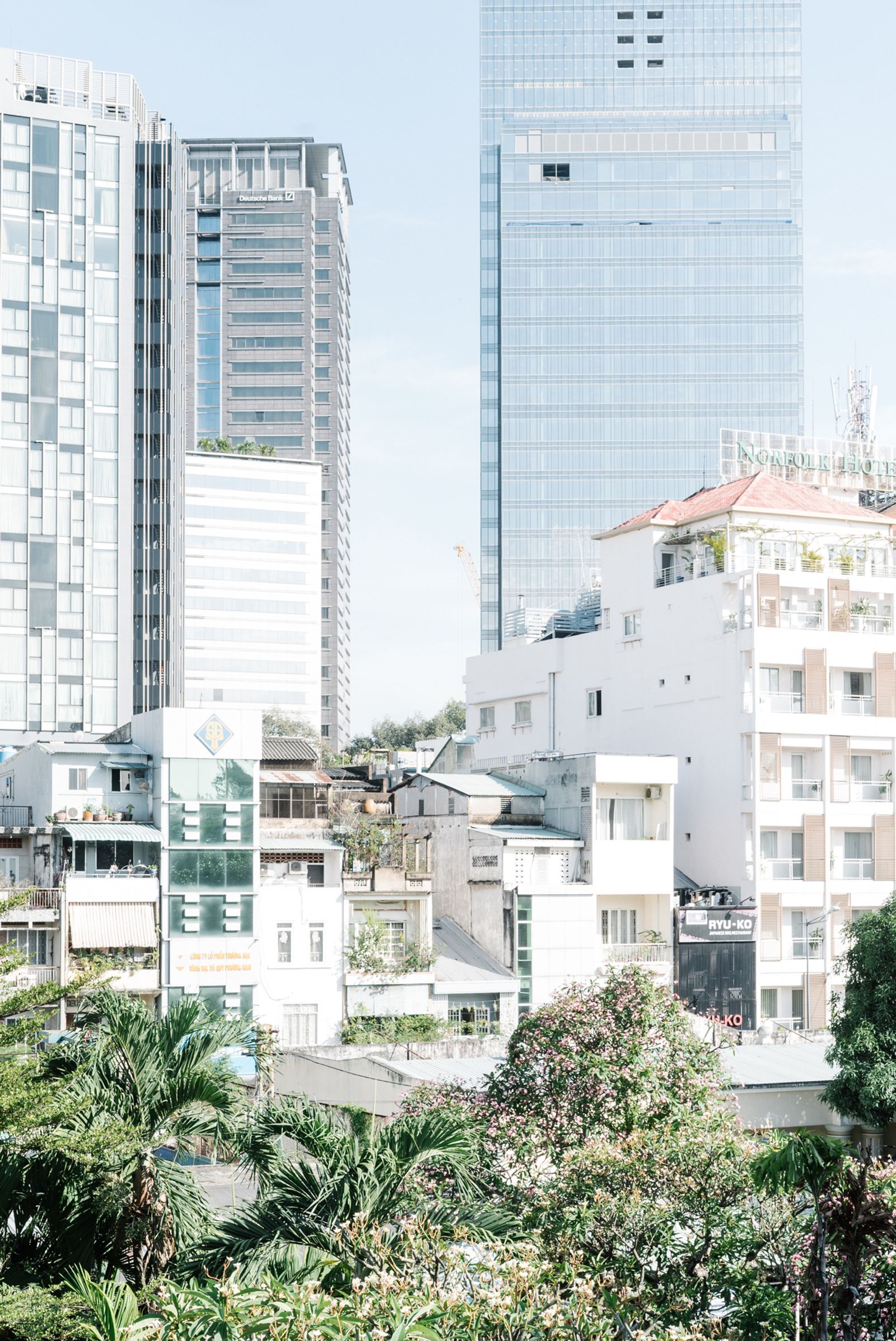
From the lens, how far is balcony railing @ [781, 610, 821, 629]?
→ 5484 centimetres

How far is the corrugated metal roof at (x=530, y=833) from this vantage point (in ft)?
163

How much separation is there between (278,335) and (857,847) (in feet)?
376

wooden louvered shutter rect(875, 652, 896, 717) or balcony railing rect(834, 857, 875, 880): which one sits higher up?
wooden louvered shutter rect(875, 652, 896, 717)

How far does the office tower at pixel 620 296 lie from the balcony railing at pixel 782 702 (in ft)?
268

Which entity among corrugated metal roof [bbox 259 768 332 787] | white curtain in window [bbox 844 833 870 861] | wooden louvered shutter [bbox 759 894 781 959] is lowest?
wooden louvered shutter [bbox 759 894 781 959]

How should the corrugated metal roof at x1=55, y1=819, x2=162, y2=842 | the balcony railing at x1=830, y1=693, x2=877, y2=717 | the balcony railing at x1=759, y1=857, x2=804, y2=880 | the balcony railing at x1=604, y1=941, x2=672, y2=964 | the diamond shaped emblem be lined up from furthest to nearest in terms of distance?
the balcony railing at x1=830, y1=693, x2=877, y2=717 < the balcony railing at x1=759, y1=857, x2=804, y2=880 < the balcony railing at x1=604, y1=941, x2=672, y2=964 < the diamond shaped emblem < the corrugated metal roof at x1=55, y1=819, x2=162, y2=842

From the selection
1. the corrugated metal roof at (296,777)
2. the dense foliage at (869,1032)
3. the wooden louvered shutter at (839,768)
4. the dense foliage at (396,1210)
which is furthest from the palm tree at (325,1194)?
the wooden louvered shutter at (839,768)

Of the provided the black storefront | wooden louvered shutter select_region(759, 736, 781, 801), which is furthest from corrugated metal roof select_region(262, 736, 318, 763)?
wooden louvered shutter select_region(759, 736, 781, 801)

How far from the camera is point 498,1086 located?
23734 mm

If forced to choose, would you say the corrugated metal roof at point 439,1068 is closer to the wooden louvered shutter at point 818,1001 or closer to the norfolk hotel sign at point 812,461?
the wooden louvered shutter at point 818,1001

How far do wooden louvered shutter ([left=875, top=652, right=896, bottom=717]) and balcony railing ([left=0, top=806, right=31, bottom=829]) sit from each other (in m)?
27.6

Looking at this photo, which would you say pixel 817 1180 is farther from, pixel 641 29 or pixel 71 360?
pixel 641 29

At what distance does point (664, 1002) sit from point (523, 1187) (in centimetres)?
531

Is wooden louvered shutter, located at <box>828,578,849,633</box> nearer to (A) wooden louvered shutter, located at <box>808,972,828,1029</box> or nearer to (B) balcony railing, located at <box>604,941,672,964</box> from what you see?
(A) wooden louvered shutter, located at <box>808,972,828,1029</box>
